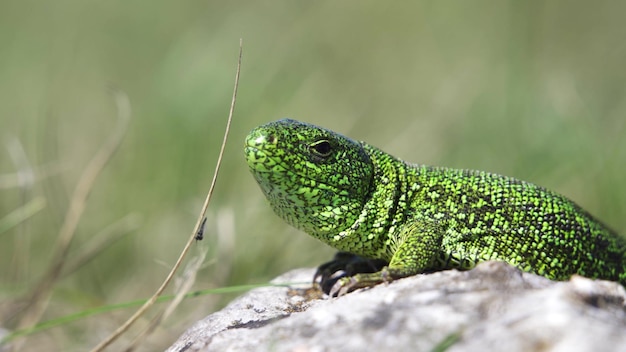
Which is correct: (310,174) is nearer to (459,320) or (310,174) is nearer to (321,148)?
(321,148)

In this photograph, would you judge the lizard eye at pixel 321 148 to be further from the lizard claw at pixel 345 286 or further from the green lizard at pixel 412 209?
the lizard claw at pixel 345 286

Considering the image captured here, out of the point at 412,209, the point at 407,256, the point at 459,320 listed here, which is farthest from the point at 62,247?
the point at 459,320

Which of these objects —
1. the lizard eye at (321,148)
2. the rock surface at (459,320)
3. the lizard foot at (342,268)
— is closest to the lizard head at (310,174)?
the lizard eye at (321,148)

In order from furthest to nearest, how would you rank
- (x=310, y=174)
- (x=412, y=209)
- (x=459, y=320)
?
1. (x=412, y=209)
2. (x=310, y=174)
3. (x=459, y=320)

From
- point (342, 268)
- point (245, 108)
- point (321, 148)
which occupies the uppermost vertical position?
point (245, 108)

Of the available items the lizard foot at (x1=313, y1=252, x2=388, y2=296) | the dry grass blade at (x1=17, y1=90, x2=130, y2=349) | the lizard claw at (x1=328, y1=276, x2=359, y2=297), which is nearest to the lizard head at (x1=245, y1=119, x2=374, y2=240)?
the lizard foot at (x1=313, y1=252, x2=388, y2=296)

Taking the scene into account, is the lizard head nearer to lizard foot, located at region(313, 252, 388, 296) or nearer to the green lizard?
the green lizard

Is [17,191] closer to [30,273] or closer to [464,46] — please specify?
[30,273]
